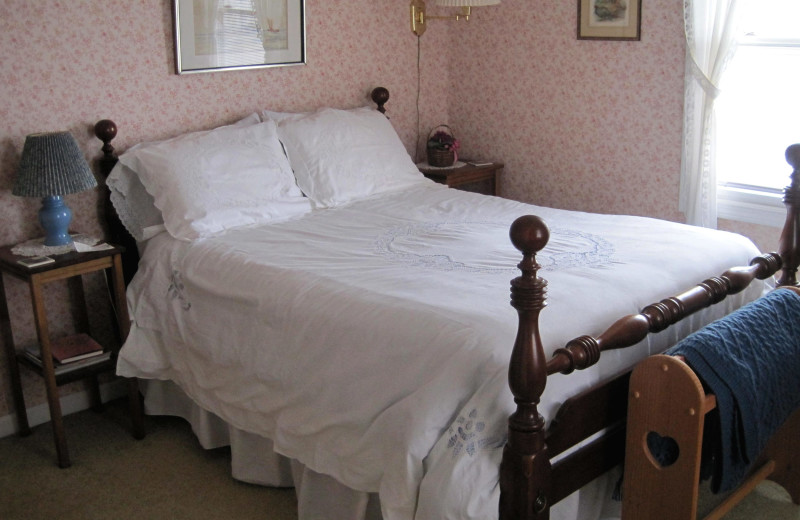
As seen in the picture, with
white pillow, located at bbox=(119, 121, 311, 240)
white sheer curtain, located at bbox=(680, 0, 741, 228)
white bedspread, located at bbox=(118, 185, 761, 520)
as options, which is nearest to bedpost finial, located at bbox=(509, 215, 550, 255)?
white bedspread, located at bbox=(118, 185, 761, 520)

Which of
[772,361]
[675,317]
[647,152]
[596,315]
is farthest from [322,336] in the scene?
[647,152]

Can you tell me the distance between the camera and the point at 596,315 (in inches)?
87.4

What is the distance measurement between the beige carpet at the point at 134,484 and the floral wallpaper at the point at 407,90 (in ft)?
0.87

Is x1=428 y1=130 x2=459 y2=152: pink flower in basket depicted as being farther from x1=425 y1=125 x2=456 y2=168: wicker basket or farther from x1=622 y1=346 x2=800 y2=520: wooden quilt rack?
x1=622 y1=346 x2=800 y2=520: wooden quilt rack

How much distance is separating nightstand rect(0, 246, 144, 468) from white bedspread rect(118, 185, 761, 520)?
0.12 metres

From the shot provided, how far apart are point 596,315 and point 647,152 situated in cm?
175

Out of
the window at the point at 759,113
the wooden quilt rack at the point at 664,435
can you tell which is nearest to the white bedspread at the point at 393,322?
the wooden quilt rack at the point at 664,435

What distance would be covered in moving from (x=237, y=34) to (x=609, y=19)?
5.42 ft

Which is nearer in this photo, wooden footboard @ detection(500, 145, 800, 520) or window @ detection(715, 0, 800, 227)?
wooden footboard @ detection(500, 145, 800, 520)

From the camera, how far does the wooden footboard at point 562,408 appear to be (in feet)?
5.86

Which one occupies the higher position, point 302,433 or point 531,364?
point 531,364

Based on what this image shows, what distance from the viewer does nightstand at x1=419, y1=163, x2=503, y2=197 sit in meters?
4.03

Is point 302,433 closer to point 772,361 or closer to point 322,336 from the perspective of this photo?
point 322,336

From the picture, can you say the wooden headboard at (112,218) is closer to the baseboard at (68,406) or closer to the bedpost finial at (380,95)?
the baseboard at (68,406)
